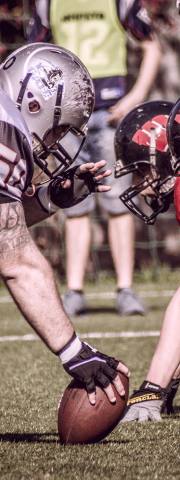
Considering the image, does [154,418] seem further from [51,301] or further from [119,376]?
[51,301]

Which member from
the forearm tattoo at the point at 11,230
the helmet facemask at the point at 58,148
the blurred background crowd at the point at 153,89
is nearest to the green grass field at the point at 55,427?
the forearm tattoo at the point at 11,230

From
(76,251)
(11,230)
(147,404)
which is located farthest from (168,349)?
(76,251)

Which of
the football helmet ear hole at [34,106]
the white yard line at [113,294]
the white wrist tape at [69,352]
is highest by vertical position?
the football helmet ear hole at [34,106]

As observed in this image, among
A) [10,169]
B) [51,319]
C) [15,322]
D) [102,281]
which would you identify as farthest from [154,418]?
[102,281]

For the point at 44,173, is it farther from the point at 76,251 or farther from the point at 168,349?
the point at 76,251

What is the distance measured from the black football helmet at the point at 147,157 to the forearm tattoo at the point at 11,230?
0.71 metres

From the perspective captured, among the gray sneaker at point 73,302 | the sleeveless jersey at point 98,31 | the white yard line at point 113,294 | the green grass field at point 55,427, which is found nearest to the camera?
the green grass field at point 55,427

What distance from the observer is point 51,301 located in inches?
119

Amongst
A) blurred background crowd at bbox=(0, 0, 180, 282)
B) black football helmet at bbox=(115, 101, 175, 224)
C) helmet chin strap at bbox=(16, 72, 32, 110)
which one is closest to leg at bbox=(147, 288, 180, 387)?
black football helmet at bbox=(115, 101, 175, 224)

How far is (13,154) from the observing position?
10.1 feet

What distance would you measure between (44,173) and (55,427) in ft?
2.42

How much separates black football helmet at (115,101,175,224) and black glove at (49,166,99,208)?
0.52 ft

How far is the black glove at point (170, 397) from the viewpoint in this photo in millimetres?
3676

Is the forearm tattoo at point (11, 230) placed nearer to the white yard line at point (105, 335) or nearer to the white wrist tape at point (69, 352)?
the white wrist tape at point (69, 352)
